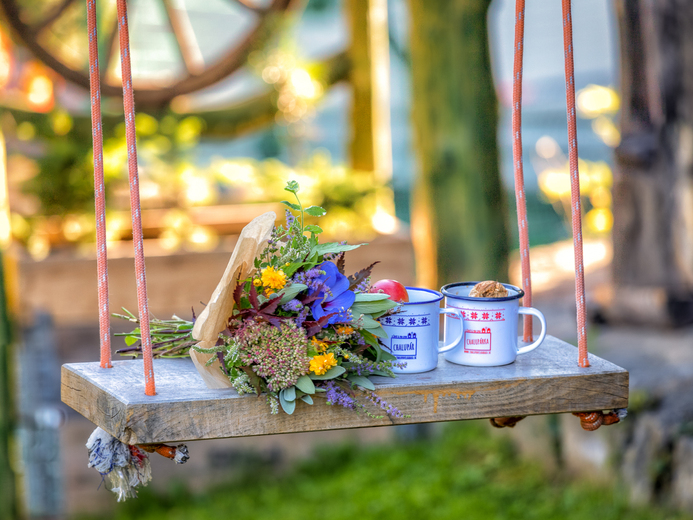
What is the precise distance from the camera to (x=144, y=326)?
0.97m

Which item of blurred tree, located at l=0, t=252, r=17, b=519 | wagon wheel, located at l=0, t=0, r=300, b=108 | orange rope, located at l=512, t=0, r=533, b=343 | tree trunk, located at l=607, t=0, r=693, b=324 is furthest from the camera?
blurred tree, located at l=0, t=252, r=17, b=519

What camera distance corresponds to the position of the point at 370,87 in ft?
11.8

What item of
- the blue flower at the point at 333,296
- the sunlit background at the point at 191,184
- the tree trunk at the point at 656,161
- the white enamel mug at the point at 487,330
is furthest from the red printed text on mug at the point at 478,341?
the tree trunk at the point at 656,161

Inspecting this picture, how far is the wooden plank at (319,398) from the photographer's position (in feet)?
3.16

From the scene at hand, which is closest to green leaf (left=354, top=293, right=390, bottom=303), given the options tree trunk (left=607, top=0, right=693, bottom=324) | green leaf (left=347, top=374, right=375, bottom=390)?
green leaf (left=347, top=374, right=375, bottom=390)

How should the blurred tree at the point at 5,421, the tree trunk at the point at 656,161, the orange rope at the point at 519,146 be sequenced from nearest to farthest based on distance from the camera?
the orange rope at the point at 519,146 < the tree trunk at the point at 656,161 < the blurred tree at the point at 5,421

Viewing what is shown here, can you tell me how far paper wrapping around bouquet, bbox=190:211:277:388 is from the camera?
0.99 meters

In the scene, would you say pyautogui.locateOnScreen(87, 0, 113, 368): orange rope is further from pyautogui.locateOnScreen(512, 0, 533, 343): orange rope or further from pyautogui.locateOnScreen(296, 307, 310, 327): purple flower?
pyautogui.locateOnScreen(512, 0, 533, 343): orange rope

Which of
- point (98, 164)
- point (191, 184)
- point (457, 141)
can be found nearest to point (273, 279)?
point (98, 164)

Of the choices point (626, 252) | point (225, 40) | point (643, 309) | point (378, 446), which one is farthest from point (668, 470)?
point (225, 40)

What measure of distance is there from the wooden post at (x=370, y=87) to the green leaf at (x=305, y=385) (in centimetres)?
252

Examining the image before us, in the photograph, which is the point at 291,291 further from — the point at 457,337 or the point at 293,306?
the point at 457,337

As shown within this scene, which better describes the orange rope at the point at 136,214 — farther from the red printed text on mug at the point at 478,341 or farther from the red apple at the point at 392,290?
the red printed text on mug at the point at 478,341

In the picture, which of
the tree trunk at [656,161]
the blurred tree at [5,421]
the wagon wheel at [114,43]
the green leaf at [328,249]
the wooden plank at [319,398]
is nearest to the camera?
the wooden plank at [319,398]
